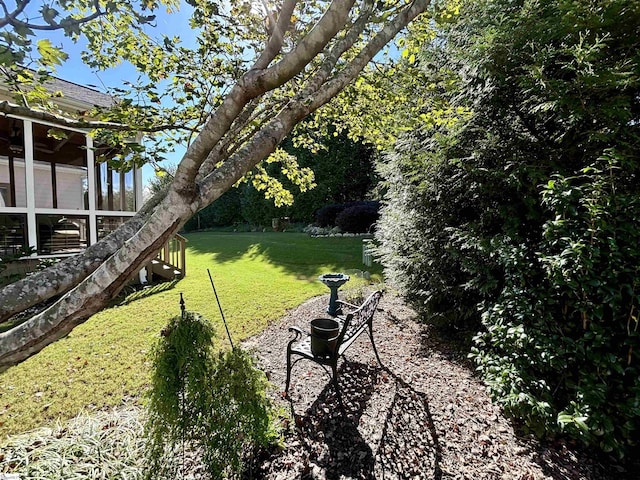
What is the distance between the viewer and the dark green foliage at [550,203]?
239 cm

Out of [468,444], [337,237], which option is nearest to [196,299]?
[468,444]

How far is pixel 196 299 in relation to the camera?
279 inches

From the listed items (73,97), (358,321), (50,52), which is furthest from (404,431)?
(73,97)

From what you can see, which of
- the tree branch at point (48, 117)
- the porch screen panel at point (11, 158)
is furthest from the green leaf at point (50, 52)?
the porch screen panel at point (11, 158)

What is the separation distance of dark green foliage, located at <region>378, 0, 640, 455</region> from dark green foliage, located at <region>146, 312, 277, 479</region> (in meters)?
2.23

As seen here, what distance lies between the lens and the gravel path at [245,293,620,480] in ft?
7.37

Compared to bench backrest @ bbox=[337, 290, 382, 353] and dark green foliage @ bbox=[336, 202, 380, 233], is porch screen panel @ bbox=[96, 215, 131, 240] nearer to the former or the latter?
bench backrest @ bbox=[337, 290, 382, 353]

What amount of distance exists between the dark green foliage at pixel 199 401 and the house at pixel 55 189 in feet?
15.4

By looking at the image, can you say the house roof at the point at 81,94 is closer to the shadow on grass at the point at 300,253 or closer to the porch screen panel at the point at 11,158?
the porch screen panel at the point at 11,158

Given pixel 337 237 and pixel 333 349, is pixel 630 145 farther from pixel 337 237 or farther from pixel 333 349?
pixel 337 237

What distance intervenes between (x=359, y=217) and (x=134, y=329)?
1233 centimetres

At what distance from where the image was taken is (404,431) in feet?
8.67

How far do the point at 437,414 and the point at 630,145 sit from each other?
114 inches

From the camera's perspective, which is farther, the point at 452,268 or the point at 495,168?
the point at 452,268
